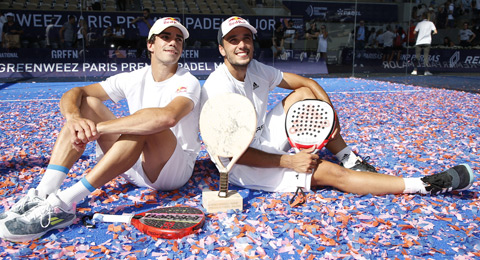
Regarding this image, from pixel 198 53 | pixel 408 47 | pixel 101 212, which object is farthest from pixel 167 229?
pixel 408 47

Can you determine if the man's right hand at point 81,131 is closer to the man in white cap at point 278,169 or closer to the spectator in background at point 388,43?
the man in white cap at point 278,169

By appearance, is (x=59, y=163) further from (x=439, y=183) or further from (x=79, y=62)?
(x=79, y=62)

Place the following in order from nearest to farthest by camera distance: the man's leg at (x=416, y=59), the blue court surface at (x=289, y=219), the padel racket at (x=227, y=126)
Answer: the blue court surface at (x=289, y=219)
the padel racket at (x=227, y=126)
the man's leg at (x=416, y=59)

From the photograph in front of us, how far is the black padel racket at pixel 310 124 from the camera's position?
102 inches

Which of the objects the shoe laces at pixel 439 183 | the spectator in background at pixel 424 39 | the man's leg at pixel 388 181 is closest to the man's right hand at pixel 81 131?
the man's leg at pixel 388 181

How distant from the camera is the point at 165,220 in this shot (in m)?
2.23

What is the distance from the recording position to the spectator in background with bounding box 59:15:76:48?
1080cm

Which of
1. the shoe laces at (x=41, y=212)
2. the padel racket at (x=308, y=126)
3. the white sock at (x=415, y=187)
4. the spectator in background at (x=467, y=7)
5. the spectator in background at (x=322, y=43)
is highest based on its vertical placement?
the spectator in background at (x=467, y=7)

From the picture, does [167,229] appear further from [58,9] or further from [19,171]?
[58,9]

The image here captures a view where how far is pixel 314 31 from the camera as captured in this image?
12.6 metres

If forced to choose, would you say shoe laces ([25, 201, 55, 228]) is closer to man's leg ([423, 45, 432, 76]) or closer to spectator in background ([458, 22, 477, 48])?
man's leg ([423, 45, 432, 76])

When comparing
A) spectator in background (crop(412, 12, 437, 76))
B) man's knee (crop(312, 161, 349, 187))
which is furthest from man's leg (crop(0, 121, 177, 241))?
spectator in background (crop(412, 12, 437, 76))

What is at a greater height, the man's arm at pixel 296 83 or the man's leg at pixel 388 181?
the man's arm at pixel 296 83

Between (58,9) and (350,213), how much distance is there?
1064cm
